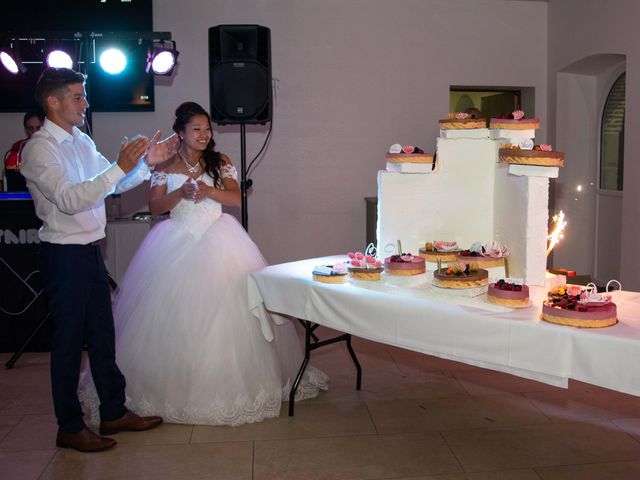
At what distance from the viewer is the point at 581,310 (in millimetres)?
2404

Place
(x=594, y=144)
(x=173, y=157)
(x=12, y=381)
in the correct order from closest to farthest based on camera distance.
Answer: (x=173, y=157)
(x=12, y=381)
(x=594, y=144)

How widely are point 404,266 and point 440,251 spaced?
11.3 inches

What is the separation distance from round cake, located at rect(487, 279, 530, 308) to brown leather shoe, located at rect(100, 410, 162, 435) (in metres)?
1.76

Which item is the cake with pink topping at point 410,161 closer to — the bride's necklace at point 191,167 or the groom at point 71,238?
the bride's necklace at point 191,167

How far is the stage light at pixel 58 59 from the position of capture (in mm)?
5305

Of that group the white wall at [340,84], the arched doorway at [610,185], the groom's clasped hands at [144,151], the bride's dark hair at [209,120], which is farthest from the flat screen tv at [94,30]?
the arched doorway at [610,185]

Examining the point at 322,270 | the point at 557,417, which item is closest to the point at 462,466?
the point at 557,417

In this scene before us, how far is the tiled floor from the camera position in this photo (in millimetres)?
3053

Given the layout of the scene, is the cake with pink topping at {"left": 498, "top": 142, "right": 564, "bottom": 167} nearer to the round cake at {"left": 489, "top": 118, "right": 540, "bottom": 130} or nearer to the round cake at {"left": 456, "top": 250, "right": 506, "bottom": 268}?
the round cake at {"left": 489, "top": 118, "right": 540, "bottom": 130}

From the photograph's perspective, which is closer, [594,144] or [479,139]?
[479,139]

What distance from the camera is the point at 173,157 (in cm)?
388

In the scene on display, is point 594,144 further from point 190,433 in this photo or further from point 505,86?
point 190,433

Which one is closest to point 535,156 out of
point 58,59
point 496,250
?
point 496,250

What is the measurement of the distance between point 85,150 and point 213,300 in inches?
36.5
